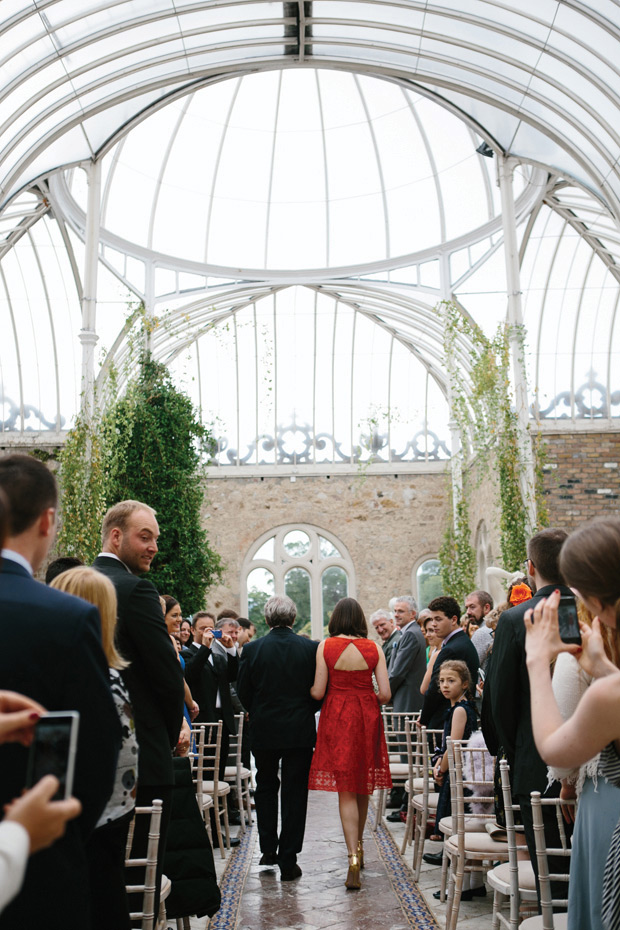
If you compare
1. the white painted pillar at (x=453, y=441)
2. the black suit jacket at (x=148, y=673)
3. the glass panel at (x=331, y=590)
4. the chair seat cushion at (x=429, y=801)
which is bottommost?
the chair seat cushion at (x=429, y=801)

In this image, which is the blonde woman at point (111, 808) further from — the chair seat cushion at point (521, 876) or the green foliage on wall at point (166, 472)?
the green foliage on wall at point (166, 472)

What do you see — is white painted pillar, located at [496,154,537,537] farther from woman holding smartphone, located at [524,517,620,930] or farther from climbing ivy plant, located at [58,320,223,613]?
woman holding smartphone, located at [524,517,620,930]

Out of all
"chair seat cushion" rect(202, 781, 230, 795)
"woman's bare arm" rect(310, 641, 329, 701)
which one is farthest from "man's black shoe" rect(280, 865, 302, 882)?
"woman's bare arm" rect(310, 641, 329, 701)

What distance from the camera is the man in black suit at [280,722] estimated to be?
5.64 meters

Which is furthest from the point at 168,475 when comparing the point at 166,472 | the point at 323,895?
the point at 323,895

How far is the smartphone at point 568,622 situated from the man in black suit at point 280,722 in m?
3.90

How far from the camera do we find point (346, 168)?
596 inches

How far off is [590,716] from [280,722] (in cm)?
413

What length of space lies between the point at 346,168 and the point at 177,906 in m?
13.6

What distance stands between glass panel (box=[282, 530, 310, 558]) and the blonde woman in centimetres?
1619

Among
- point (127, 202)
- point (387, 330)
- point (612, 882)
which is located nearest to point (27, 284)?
point (127, 202)

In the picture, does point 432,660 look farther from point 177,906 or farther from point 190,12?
point 190,12

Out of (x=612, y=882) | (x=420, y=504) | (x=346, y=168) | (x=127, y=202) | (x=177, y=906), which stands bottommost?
(x=177, y=906)

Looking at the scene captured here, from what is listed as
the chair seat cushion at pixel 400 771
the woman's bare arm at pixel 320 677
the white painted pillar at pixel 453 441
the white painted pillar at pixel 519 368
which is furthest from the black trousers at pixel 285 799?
the white painted pillar at pixel 453 441
